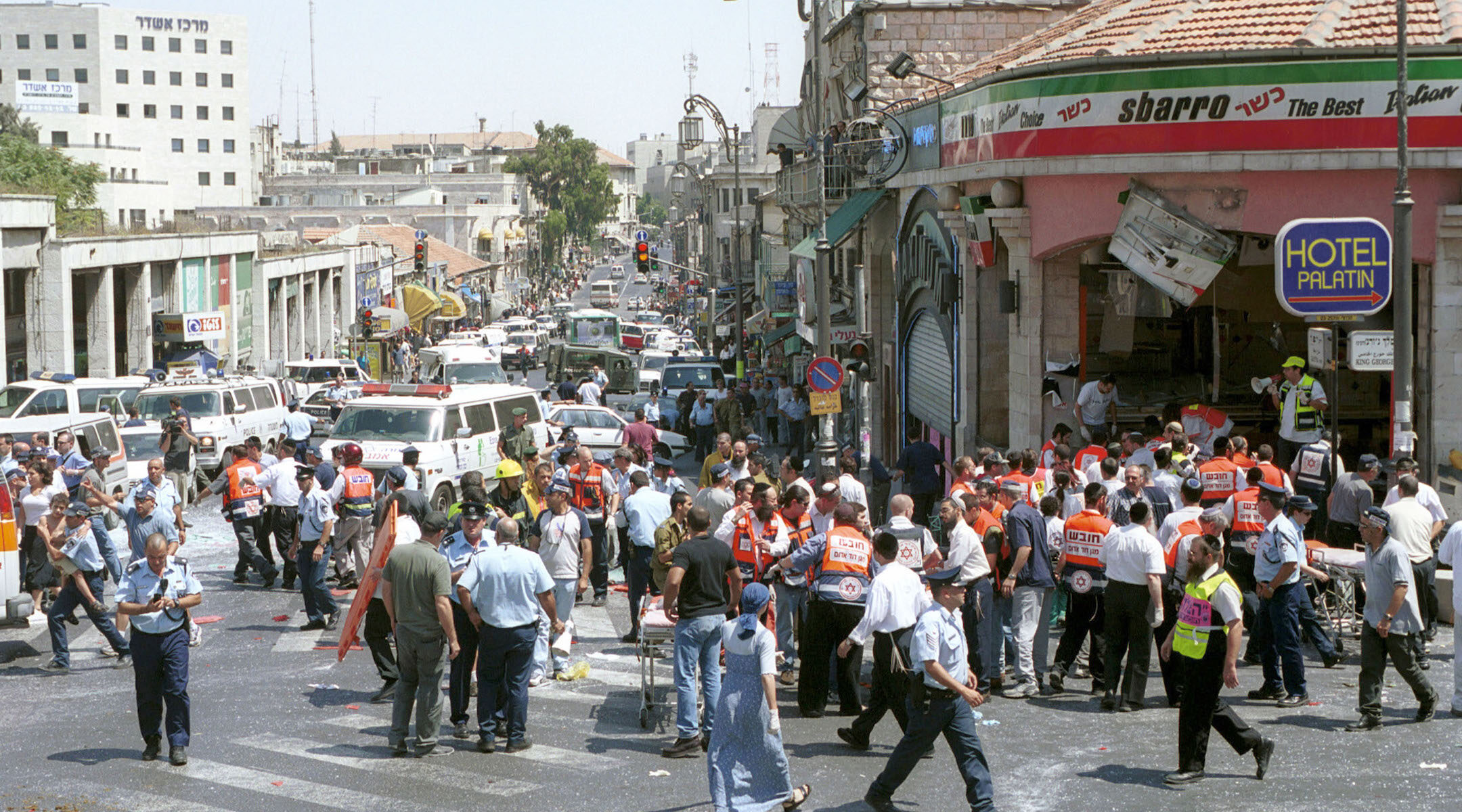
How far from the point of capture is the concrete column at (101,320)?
45.3m

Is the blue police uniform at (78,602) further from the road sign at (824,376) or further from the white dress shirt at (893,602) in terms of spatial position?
the road sign at (824,376)

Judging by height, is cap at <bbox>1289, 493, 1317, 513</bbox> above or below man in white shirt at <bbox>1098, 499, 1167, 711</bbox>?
above

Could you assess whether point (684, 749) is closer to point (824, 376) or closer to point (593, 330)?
point (824, 376)

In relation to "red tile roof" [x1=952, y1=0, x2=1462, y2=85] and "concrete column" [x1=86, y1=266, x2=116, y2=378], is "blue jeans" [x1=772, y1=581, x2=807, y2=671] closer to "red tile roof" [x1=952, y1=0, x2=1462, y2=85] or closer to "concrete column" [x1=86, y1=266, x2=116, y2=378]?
"red tile roof" [x1=952, y1=0, x2=1462, y2=85]

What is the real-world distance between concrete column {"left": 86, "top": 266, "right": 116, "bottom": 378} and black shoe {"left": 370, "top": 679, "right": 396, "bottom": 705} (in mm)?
35583

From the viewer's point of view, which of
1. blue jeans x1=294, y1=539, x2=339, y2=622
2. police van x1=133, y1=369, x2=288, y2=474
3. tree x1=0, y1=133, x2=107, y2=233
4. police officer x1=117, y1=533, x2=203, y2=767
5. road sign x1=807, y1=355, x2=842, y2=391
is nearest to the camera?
police officer x1=117, y1=533, x2=203, y2=767

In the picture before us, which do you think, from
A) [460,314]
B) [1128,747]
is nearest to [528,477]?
Result: [1128,747]

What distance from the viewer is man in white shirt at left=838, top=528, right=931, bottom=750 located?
10.4m

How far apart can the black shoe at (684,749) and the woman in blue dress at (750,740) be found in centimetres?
152

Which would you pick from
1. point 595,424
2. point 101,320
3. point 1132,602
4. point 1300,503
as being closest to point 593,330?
point 101,320

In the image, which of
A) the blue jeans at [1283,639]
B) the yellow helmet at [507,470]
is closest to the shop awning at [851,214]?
the yellow helmet at [507,470]

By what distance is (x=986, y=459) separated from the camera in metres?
15.2

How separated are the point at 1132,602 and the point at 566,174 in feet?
454

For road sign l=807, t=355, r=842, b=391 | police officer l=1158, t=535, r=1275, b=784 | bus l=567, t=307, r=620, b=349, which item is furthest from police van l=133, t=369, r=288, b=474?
bus l=567, t=307, r=620, b=349
